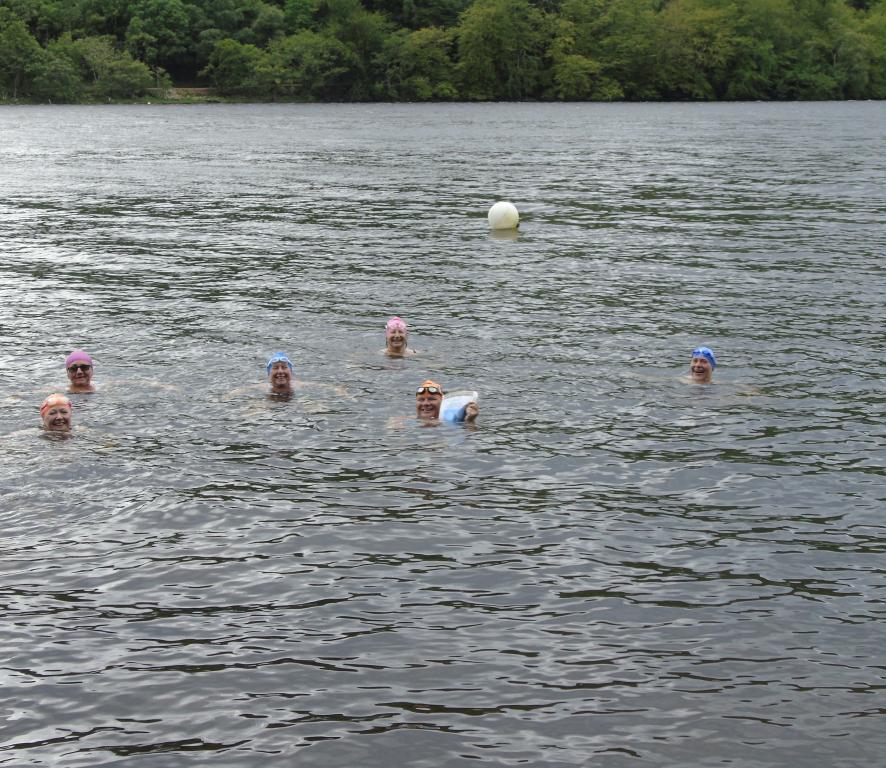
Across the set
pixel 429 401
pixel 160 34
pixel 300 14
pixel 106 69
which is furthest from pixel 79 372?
pixel 300 14

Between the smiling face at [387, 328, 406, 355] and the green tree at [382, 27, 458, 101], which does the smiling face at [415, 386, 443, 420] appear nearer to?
the smiling face at [387, 328, 406, 355]

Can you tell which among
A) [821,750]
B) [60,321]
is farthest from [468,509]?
[60,321]

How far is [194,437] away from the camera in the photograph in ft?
55.3

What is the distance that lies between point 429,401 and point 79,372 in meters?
6.02

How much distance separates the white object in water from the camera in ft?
57.2

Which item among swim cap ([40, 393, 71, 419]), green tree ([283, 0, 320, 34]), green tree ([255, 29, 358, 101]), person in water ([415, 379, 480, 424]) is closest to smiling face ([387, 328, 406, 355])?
person in water ([415, 379, 480, 424])

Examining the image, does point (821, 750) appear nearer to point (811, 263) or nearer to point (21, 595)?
point (21, 595)

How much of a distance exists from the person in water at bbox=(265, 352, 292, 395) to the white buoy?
2013 centimetres

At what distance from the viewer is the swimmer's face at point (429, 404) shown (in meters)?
17.5

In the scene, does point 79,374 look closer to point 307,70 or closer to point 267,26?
point 307,70

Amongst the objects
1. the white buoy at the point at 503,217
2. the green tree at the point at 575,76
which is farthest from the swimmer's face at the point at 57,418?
the green tree at the point at 575,76

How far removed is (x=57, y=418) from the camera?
1692cm

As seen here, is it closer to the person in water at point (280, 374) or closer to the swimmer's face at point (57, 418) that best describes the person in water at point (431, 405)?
the person in water at point (280, 374)

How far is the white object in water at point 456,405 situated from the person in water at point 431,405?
0.07 m
